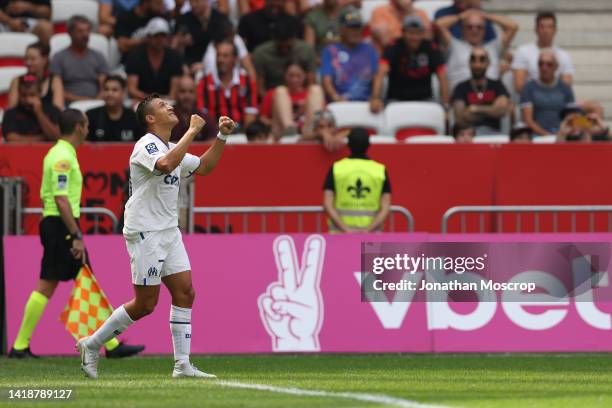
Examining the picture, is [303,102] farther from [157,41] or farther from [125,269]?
[125,269]

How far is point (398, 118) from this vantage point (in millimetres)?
17344

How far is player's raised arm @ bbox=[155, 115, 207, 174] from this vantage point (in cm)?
969

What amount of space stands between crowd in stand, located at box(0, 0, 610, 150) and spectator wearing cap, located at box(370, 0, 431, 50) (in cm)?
2

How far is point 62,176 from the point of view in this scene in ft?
41.4

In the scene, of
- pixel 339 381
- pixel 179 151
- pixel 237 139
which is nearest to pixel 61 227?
pixel 179 151

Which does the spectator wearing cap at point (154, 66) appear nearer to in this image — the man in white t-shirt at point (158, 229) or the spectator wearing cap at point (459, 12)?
the spectator wearing cap at point (459, 12)

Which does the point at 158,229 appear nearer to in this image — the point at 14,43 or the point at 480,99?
the point at 480,99

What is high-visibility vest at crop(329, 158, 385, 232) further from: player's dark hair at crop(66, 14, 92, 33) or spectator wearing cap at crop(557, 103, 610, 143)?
player's dark hair at crop(66, 14, 92, 33)

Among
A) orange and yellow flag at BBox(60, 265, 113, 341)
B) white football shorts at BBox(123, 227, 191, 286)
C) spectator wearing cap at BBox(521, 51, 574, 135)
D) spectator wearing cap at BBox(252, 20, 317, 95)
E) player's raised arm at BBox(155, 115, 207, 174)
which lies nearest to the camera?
player's raised arm at BBox(155, 115, 207, 174)

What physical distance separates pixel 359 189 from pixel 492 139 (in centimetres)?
270

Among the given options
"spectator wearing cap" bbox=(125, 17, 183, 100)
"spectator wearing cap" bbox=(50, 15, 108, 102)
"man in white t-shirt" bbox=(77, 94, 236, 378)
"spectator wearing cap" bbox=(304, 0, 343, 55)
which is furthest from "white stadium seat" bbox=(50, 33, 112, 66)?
"man in white t-shirt" bbox=(77, 94, 236, 378)

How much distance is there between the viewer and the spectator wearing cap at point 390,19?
18922 millimetres

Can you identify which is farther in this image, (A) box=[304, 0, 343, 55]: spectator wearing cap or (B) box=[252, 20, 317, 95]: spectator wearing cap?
(A) box=[304, 0, 343, 55]: spectator wearing cap

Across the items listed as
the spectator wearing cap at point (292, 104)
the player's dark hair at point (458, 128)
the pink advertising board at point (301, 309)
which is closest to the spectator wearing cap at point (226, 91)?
the spectator wearing cap at point (292, 104)
